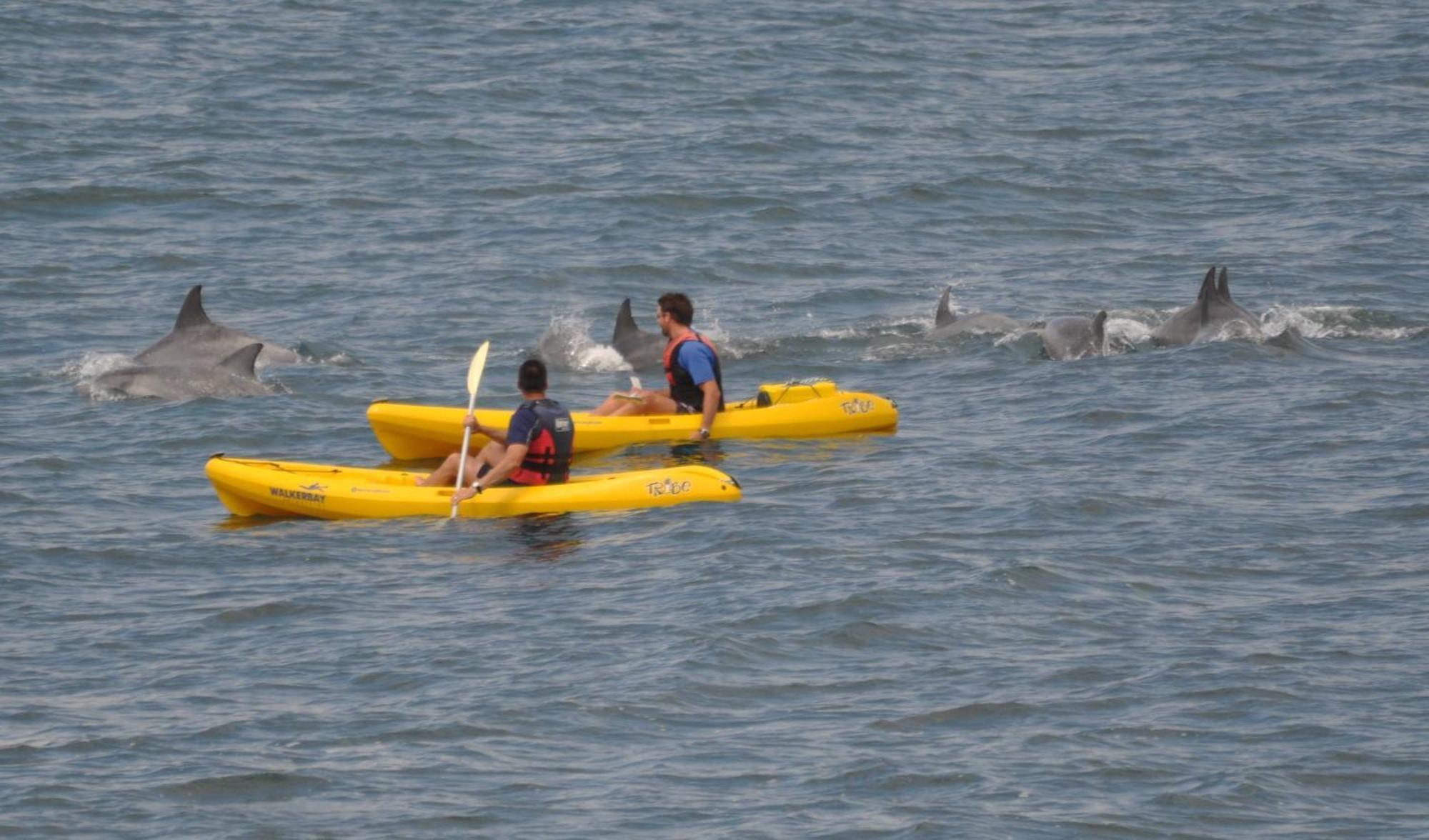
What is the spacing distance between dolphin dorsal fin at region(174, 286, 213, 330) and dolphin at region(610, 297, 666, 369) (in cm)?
380

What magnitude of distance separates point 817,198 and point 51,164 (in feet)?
33.0

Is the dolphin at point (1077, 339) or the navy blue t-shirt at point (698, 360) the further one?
the dolphin at point (1077, 339)

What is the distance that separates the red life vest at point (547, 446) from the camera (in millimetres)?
14820

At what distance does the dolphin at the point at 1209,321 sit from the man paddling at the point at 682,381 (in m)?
5.23

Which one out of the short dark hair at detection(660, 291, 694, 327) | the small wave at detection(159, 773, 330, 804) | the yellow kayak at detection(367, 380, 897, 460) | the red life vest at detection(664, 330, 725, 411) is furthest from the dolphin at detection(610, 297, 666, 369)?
the small wave at detection(159, 773, 330, 804)

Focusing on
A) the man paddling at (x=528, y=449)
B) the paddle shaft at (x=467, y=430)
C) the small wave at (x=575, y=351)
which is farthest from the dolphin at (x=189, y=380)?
the man paddling at (x=528, y=449)

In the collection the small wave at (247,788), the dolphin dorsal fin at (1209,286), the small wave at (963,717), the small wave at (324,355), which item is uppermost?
the dolphin dorsal fin at (1209,286)

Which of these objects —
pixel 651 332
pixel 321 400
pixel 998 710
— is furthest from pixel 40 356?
pixel 998 710

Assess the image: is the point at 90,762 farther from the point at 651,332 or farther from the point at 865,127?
the point at 865,127

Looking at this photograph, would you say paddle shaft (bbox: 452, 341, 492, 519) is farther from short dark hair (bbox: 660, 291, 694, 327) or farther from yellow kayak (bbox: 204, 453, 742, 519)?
short dark hair (bbox: 660, 291, 694, 327)

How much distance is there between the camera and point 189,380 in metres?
18.9

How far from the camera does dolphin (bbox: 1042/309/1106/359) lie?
20094 millimetres

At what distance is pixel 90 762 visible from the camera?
10.4 meters

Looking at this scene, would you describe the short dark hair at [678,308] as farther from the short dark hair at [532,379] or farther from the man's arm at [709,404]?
the short dark hair at [532,379]
